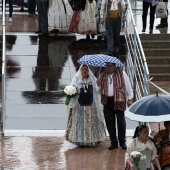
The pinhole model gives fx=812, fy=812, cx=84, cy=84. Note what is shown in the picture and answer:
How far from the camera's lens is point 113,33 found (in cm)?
1988

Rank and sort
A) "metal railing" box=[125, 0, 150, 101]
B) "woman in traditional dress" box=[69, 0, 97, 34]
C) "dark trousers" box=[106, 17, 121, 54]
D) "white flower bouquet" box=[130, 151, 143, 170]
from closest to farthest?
"white flower bouquet" box=[130, 151, 143, 170]
"metal railing" box=[125, 0, 150, 101]
"dark trousers" box=[106, 17, 121, 54]
"woman in traditional dress" box=[69, 0, 97, 34]

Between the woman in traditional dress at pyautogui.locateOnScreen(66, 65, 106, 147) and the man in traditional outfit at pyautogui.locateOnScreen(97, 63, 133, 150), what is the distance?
379 mm

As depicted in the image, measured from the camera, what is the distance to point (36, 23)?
24031 millimetres

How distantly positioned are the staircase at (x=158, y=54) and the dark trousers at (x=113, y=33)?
1410mm

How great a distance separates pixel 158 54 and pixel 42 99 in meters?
5.22

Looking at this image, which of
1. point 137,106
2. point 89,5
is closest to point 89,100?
point 137,106

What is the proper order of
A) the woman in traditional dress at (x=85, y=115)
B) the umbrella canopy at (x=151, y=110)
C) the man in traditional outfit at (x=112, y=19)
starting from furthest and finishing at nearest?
1. the man in traditional outfit at (x=112, y=19)
2. the woman in traditional dress at (x=85, y=115)
3. the umbrella canopy at (x=151, y=110)

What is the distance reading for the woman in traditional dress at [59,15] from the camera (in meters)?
21.7

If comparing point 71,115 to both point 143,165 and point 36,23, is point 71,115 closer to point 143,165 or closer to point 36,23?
point 143,165

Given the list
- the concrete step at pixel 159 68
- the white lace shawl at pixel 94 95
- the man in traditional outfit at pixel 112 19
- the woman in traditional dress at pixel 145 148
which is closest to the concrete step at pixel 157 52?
the concrete step at pixel 159 68

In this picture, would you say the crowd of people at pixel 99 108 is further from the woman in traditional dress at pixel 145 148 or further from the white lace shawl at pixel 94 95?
the woman in traditional dress at pixel 145 148

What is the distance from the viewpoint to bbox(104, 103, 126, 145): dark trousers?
13.5 meters

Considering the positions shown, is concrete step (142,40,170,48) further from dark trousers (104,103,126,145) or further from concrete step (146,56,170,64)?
dark trousers (104,103,126,145)

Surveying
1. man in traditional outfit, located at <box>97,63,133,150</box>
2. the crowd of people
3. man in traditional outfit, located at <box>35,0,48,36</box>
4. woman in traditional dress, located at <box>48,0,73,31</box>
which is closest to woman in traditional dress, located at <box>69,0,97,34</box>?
woman in traditional dress, located at <box>48,0,73,31</box>
